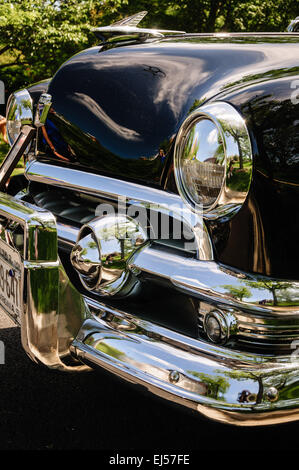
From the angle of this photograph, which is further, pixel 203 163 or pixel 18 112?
pixel 18 112

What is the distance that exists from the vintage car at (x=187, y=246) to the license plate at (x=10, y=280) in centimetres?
1

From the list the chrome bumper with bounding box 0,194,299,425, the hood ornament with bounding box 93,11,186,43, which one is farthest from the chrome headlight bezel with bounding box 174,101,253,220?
the hood ornament with bounding box 93,11,186,43

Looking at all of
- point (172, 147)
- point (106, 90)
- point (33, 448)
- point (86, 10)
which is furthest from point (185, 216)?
point (86, 10)

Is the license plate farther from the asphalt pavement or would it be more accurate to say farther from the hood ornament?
the hood ornament

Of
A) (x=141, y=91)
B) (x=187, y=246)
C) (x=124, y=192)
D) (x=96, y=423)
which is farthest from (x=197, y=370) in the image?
(x=141, y=91)

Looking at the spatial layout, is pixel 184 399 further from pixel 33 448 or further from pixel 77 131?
pixel 77 131

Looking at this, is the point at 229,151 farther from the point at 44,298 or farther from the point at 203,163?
the point at 44,298

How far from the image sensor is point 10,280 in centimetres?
201

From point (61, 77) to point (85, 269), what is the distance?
3.63 ft

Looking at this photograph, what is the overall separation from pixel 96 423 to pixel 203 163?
120cm

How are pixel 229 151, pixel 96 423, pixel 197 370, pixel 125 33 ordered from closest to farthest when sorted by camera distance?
1. pixel 197 370
2. pixel 229 151
3. pixel 96 423
4. pixel 125 33

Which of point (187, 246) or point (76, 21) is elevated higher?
point (76, 21)

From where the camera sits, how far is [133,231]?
76.2 inches

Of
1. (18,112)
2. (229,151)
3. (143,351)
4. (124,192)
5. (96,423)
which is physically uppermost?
(229,151)
